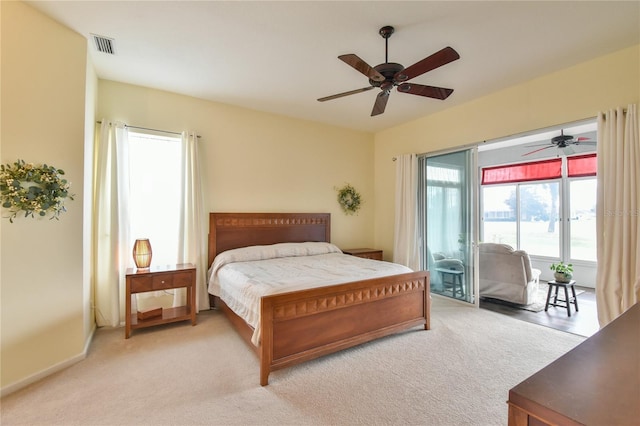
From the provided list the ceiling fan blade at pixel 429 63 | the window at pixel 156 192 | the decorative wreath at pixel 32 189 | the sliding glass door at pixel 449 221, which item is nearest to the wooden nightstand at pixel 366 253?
the sliding glass door at pixel 449 221

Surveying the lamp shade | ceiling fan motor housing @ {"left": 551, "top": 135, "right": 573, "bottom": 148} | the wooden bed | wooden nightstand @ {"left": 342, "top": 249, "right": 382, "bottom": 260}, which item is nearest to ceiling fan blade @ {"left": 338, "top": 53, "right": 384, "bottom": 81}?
the wooden bed

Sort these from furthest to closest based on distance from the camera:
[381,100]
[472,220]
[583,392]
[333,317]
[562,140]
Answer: [562,140]
[472,220]
[381,100]
[333,317]
[583,392]

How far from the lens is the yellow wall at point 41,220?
7.09ft

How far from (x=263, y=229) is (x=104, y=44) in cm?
278

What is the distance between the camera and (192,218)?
3.77 m

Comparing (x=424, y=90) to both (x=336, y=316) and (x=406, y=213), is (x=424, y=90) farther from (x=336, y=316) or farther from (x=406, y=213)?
(x=406, y=213)

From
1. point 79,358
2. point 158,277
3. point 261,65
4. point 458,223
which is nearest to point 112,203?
point 158,277

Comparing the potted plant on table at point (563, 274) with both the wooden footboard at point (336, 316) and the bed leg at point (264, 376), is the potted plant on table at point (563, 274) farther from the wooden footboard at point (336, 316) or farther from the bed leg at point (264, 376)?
the bed leg at point (264, 376)

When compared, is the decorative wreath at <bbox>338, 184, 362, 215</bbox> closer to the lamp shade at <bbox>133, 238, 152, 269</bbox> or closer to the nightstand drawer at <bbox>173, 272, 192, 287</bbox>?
the nightstand drawer at <bbox>173, 272, 192, 287</bbox>

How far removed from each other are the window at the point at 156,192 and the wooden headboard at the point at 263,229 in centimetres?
52

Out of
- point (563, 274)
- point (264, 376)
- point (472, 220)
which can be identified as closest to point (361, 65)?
point (264, 376)

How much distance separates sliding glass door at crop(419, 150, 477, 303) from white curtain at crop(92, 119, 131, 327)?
14.2ft

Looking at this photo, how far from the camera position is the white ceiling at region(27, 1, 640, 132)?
230 cm

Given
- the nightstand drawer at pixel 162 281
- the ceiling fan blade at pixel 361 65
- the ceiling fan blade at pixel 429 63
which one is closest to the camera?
the ceiling fan blade at pixel 429 63
